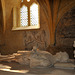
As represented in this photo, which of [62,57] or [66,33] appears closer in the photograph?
[62,57]

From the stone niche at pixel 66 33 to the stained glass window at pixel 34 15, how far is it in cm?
247

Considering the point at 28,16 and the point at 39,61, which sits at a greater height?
the point at 28,16

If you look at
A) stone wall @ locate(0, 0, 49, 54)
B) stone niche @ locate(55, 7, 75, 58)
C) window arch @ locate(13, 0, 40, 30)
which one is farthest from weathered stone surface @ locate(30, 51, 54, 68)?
window arch @ locate(13, 0, 40, 30)

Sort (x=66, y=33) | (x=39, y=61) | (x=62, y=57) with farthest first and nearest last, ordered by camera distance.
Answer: (x=66, y=33) → (x=62, y=57) → (x=39, y=61)

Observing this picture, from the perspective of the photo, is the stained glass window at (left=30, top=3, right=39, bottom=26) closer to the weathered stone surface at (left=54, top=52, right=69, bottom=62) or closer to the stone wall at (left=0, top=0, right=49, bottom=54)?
the stone wall at (left=0, top=0, right=49, bottom=54)

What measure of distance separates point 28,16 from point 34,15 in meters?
0.58

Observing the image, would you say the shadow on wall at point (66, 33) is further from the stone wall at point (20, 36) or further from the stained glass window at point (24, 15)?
the stained glass window at point (24, 15)

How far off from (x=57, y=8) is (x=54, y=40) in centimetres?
218

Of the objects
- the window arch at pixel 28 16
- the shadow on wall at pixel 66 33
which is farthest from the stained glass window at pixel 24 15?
the shadow on wall at pixel 66 33

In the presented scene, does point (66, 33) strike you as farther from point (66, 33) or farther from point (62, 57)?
point (62, 57)

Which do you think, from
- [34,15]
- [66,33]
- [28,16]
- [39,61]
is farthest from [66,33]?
[39,61]

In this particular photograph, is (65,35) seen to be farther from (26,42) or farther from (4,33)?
(4,33)

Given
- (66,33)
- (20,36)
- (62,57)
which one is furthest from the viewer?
(20,36)

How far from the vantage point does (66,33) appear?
26.6 ft
